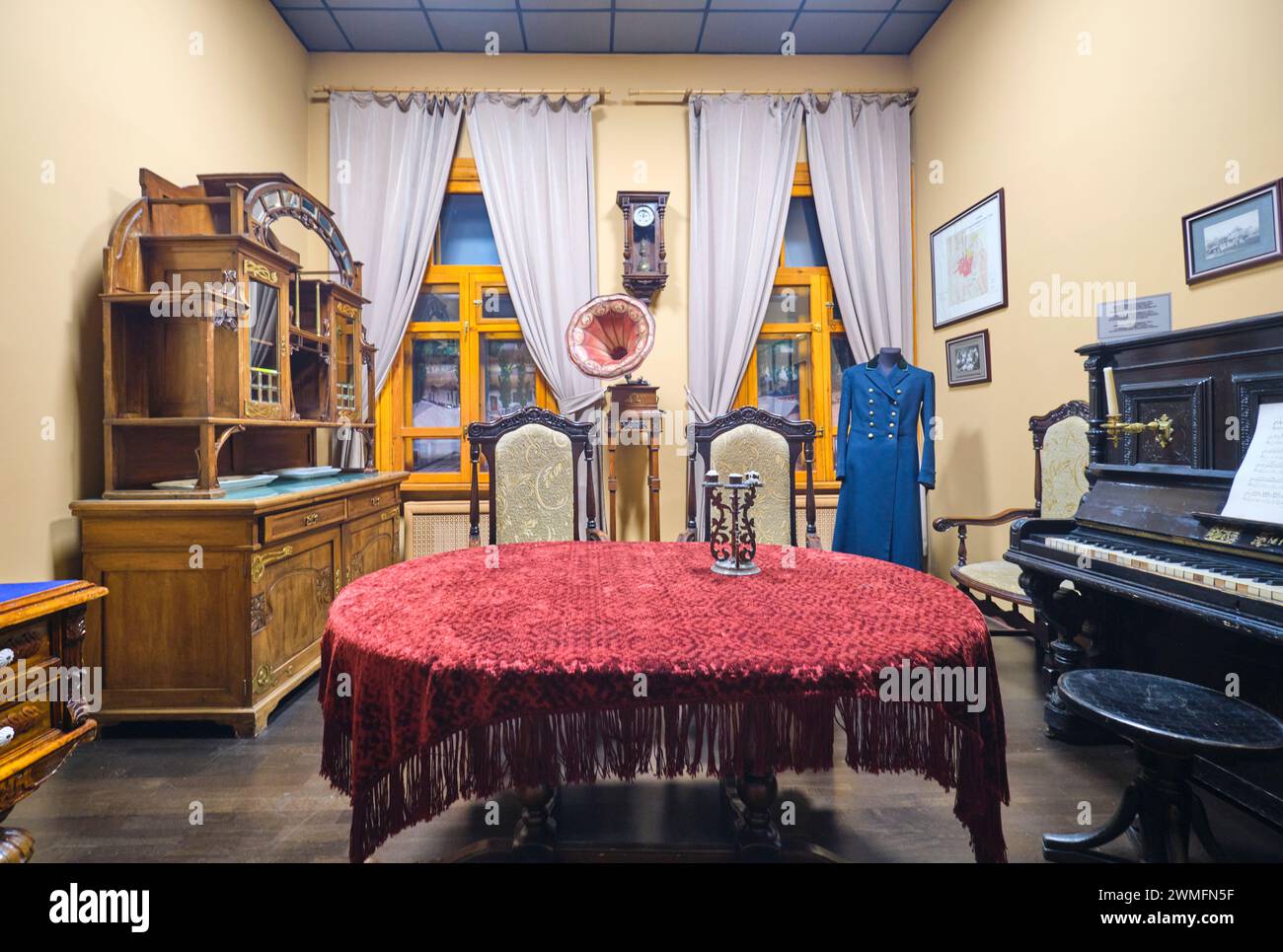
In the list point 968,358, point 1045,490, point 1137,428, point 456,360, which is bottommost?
point 1045,490

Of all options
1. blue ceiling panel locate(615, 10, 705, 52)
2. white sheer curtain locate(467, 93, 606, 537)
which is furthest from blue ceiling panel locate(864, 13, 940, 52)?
white sheer curtain locate(467, 93, 606, 537)

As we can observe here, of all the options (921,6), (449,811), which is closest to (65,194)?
(449,811)

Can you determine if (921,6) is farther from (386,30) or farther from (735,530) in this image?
(735,530)

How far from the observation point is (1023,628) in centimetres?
254

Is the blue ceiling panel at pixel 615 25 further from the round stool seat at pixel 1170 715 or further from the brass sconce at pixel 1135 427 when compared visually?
the round stool seat at pixel 1170 715

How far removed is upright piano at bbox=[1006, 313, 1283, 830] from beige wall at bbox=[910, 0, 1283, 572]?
1.79 feet

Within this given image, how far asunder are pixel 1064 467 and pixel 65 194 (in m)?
3.94

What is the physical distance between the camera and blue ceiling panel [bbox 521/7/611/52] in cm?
342

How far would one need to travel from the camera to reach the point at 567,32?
3549mm

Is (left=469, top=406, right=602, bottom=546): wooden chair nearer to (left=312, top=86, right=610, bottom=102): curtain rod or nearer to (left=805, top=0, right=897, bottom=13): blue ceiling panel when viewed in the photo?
(left=312, top=86, right=610, bottom=102): curtain rod
